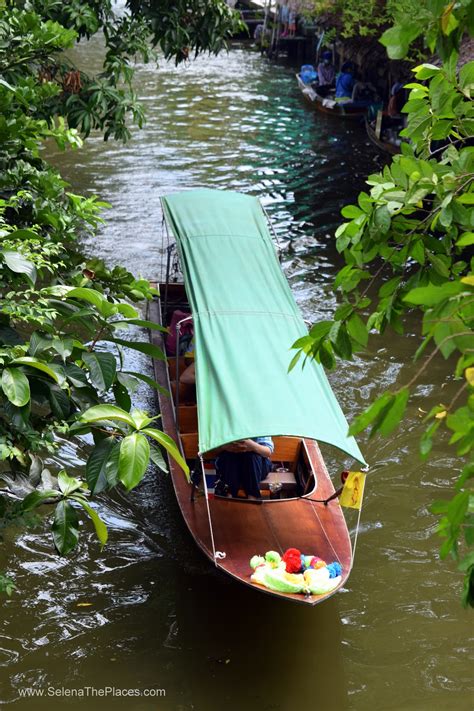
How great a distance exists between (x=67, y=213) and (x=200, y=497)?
2398 millimetres

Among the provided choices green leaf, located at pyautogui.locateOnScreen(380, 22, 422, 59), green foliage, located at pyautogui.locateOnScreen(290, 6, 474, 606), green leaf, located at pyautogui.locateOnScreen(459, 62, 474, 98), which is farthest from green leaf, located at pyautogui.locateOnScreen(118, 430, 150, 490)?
green leaf, located at pyautogui.locateOnScreen(459, 62, 474, 98)

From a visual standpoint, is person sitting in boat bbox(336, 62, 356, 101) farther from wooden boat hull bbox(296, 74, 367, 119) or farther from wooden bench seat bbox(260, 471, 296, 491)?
wooden bench seat bbox(260, 471, 296, 491)

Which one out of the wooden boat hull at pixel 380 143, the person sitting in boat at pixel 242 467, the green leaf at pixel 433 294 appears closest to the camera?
the green leaf at pixel 433 294

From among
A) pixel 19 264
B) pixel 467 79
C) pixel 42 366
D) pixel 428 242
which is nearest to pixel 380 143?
pixel 467 79

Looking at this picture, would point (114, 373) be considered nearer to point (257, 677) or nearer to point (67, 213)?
point (67, 213)

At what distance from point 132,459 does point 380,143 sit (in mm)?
15472

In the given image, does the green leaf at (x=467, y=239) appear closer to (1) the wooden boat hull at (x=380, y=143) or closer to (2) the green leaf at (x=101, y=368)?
(2) the green leaf at (x=101, y=368)

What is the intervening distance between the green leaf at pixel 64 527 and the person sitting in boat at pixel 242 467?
3110mm

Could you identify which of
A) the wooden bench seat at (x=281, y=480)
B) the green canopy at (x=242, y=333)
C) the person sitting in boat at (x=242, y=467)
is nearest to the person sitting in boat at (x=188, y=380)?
the green canopy at (x=242, y=333)

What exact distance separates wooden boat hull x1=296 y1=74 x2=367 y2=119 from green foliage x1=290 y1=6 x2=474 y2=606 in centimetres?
1669

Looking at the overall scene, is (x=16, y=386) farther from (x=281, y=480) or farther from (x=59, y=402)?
(x=281, y=480)

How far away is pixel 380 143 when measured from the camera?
17250 mm

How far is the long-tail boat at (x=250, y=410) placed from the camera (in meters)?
5.55

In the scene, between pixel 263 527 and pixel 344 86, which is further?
pixel 344 86
